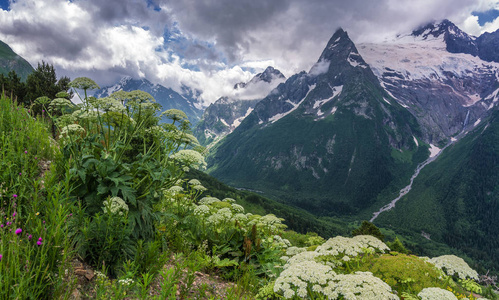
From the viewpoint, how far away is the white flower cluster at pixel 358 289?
4152mm

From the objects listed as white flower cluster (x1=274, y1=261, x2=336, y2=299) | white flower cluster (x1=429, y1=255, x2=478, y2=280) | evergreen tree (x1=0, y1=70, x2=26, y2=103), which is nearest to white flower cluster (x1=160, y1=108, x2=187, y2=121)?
→ white flower cluster (x1=274, y1=261, x2=336, y2=299)

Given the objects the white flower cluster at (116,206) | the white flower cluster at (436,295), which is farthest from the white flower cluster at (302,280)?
the white flower cluster at (116,206)

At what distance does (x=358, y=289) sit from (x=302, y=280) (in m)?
1.10

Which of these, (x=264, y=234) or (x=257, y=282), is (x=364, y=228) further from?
(x=257, y=282)

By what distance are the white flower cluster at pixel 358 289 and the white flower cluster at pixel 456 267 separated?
9.78 ft

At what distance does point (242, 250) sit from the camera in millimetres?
8586

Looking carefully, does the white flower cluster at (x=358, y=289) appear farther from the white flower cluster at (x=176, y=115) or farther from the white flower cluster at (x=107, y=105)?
the white flower cluster at (x=107, y=105)

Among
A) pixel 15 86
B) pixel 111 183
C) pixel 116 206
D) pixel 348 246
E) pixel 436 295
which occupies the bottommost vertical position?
pixel 436 295

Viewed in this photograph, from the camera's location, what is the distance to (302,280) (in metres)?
4.86

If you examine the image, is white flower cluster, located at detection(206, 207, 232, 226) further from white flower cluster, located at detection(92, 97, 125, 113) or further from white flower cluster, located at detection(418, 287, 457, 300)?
white flower cluster, located at detection(418, 287, 457, 300)

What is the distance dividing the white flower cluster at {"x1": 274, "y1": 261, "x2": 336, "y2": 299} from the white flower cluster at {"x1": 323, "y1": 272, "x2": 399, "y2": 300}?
0.59 ft

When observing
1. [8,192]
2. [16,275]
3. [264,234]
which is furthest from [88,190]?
[264,234]

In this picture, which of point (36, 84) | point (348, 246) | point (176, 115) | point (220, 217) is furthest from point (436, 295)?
point (36, 84)

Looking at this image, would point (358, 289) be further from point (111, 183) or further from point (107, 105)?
point (107, 105)
